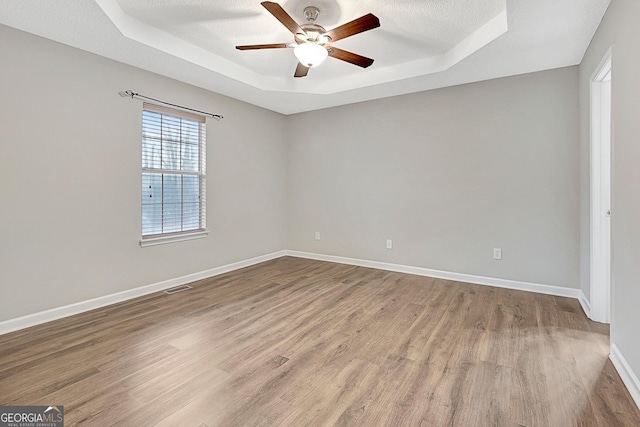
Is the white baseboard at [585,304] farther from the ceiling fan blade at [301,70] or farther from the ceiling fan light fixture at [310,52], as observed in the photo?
the ceiling fan blade at [301,70]

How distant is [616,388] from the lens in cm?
176

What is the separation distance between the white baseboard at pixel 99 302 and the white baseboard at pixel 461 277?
1679 mm

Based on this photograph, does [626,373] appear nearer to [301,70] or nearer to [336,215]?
[301,70]

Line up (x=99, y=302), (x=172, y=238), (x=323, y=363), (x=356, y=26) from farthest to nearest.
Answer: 1. (x=172, y=238)
2. (x=99, y=302)
3. (x=356, y=26)
4. (x=323, y=363)

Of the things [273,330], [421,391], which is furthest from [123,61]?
[421,391]

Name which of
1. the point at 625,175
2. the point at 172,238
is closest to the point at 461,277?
the point at 625,175

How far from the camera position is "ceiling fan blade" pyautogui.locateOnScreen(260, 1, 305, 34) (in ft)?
6.44

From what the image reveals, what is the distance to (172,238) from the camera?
12.2ft

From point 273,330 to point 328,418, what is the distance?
110cm

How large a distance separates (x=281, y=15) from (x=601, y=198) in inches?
119

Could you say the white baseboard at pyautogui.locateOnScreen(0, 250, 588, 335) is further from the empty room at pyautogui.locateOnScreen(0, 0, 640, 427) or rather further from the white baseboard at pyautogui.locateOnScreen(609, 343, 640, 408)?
the white baseboard at pyautogui.locateOnScreen(609, 343, 640, 408)

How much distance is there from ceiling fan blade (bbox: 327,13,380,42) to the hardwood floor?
2.33 meters

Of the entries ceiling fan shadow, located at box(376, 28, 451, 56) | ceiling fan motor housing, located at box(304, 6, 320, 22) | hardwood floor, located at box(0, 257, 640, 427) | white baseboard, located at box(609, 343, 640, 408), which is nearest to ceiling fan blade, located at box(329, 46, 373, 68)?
ceiling fan motor housing, located at box(304, 6, 320, 22)

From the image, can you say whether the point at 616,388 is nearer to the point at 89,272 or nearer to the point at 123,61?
the point at 89,272
